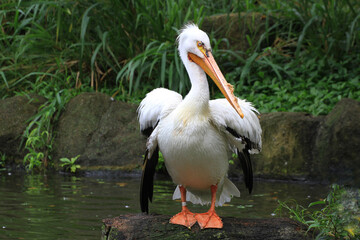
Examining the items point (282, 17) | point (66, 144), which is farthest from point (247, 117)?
point (282, 17)

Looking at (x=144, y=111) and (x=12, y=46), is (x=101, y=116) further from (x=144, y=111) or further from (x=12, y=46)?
(x=144, y=111)

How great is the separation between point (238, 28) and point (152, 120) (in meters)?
5.56

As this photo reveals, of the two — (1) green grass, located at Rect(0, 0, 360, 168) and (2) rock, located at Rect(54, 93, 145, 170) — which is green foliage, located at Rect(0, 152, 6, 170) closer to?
(1) green grass, located at Rect(0, 0, 360, 168)

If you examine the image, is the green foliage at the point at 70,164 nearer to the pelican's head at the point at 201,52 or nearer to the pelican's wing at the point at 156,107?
the pelican's wing at the point at 156,107

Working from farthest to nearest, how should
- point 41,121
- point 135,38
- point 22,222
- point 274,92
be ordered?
point 135,38, point 274,92, point 41,121, point 22,222

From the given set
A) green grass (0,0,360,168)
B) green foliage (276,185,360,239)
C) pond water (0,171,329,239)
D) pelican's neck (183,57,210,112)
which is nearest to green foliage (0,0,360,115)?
green grass (0,0,360,168)

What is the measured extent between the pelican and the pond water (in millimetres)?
872

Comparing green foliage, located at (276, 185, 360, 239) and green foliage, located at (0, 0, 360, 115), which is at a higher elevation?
green foliage, located at (0, 0, 360, 115)

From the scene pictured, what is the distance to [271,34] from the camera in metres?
9.11

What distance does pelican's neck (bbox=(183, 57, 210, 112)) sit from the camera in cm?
376

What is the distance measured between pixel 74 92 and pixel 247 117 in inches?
187

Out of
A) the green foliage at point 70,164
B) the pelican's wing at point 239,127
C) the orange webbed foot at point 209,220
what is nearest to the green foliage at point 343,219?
the orange webbed foot at point 209,220

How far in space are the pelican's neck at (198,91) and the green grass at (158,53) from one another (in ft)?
12.1

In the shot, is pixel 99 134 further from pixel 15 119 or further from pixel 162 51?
pixel 162 51
